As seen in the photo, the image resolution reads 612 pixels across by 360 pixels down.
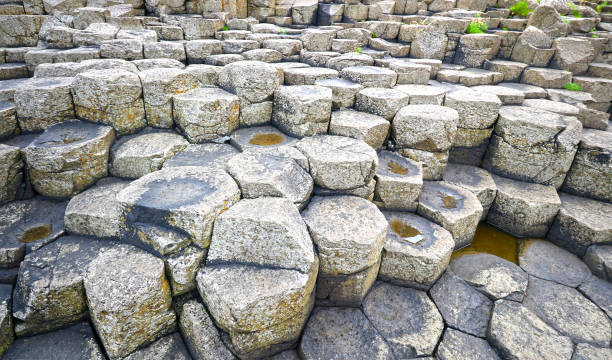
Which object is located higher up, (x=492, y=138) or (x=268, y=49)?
(x=268, y=49)

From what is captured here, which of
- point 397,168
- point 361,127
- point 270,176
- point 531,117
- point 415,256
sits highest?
point 531,117

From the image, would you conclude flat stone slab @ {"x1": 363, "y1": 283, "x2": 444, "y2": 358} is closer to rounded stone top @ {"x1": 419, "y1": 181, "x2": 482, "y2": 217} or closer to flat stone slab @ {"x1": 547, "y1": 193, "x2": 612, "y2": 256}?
rounded stone top @ {"x1": 419, "y1": 181, "x2": 482, "y2": 217}

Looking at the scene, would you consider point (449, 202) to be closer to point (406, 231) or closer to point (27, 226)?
point (406, 231)

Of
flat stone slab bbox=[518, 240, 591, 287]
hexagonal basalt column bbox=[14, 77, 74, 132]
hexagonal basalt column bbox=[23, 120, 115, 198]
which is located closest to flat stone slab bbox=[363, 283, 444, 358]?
flat stone slab bbox=[518, 240, 591, 287]

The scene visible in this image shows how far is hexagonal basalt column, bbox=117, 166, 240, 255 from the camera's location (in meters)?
2.28

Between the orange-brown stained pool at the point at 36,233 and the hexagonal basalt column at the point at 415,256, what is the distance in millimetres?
2918

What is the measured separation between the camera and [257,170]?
2783 millimetres

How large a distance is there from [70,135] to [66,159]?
0.36 metres

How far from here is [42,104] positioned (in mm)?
3010

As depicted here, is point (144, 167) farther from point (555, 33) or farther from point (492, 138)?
point (555, 33)

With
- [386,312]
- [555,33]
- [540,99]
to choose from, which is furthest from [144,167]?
[555,33]

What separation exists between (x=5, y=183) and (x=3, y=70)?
2140 mm

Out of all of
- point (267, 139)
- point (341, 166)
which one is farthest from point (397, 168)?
point (267, 139)

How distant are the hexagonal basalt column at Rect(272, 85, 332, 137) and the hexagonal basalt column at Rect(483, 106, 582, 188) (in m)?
2.35
